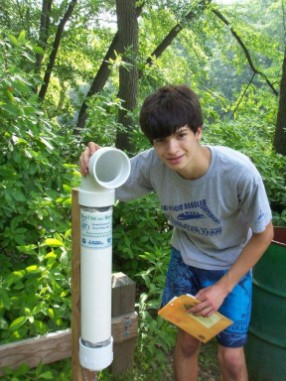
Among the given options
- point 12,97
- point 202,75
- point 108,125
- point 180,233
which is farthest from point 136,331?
point 202,75

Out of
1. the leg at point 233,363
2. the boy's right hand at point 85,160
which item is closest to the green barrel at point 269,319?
the leg at point 233,363

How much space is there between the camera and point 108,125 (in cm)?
337

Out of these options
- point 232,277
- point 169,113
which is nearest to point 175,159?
point 169,113

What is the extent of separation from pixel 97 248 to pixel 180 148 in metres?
0.52

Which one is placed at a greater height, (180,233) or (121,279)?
(180,233)

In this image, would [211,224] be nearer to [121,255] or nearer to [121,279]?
[121,279]

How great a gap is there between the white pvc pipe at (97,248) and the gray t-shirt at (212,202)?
41cm

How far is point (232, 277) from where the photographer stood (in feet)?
5.77

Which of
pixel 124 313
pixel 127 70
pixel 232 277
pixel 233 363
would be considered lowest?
pixel 233 363

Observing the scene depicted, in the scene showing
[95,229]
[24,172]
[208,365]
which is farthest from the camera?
[208,365]

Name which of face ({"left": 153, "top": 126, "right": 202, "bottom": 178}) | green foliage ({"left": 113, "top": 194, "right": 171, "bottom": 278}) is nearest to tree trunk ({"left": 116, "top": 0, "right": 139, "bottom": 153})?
green foliage ({"left": 113, "top": 194, "right": 171, "bottom": 278})

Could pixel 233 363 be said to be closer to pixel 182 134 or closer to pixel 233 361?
pixel 233 361

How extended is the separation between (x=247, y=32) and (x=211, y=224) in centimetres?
1041

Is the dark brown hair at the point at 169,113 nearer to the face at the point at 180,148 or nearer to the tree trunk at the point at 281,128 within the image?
the face at the point at 180,148
